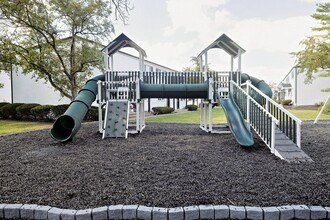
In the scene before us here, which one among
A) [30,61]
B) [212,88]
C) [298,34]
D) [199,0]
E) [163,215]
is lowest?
[163,215]

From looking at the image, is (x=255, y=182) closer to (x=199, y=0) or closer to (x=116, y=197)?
(x=116, y=197)

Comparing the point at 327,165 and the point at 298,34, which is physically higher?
the point at 298,34

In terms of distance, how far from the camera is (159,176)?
13.6 ft

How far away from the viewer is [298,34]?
69.3ft

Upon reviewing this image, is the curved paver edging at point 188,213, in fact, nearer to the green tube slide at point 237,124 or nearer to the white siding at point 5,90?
the green tube slide at point 237,124

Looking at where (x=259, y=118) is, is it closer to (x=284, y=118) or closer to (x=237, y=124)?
(x=284, y=118)

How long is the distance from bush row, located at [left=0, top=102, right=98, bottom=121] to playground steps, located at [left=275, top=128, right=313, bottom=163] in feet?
36.9

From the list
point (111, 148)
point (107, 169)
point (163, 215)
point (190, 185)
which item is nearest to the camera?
point (163, 215)

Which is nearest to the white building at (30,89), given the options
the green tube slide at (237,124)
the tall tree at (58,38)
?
the tall tree at (58,38)

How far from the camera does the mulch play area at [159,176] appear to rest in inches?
128

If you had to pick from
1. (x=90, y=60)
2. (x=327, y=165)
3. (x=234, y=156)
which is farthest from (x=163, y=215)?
(x=90, y=60)

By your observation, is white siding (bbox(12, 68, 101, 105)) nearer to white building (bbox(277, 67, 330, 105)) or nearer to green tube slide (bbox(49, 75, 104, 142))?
green tube slide (bbox(49, 75, 104, 142))

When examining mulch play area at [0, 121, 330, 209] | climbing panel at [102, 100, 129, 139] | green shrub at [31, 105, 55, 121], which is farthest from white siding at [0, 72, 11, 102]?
mulch play area at [0, 121, 330, 209]

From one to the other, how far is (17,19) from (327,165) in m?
15.1
